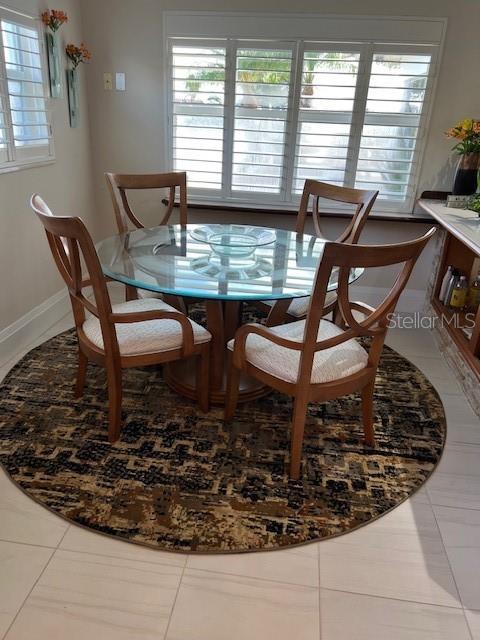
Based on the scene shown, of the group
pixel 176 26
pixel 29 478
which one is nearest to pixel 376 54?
pixel 176 26

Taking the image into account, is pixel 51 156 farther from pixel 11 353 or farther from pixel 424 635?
pixel 424 635

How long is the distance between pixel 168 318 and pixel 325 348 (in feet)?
2.05

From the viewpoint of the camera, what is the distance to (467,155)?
2961 millimetres

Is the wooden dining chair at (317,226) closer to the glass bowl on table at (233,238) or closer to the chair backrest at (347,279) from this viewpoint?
the glass bowl on table at (233,238)

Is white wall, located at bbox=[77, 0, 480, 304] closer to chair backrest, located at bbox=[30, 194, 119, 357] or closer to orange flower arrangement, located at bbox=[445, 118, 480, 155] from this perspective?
orange flower arrangement, located at bbox=[445, 118, 480, 155]

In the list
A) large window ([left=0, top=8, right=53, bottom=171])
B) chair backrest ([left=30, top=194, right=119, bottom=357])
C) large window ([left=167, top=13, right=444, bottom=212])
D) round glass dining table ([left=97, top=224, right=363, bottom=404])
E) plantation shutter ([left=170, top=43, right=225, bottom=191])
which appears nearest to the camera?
chair backrest ([left=30, top=194, right=119, bottom=357])

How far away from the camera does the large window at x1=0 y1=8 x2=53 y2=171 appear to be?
2.41 meters

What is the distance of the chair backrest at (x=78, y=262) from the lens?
1657 mm

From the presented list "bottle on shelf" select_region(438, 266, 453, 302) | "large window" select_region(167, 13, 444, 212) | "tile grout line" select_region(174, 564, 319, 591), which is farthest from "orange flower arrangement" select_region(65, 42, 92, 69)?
"tile grout line" select_region(174, 564, 319, 591)

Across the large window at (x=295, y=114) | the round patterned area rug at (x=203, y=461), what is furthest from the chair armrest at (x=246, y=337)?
the large window at (x=295, y=114)

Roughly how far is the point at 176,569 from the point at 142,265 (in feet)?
4.04

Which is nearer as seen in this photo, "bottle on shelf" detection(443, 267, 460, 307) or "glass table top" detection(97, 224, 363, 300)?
"glass table top" detection(97, 224, 363, 300)

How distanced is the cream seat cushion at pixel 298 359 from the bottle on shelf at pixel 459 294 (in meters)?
1.41

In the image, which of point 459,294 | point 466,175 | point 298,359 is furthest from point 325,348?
point 466,175
